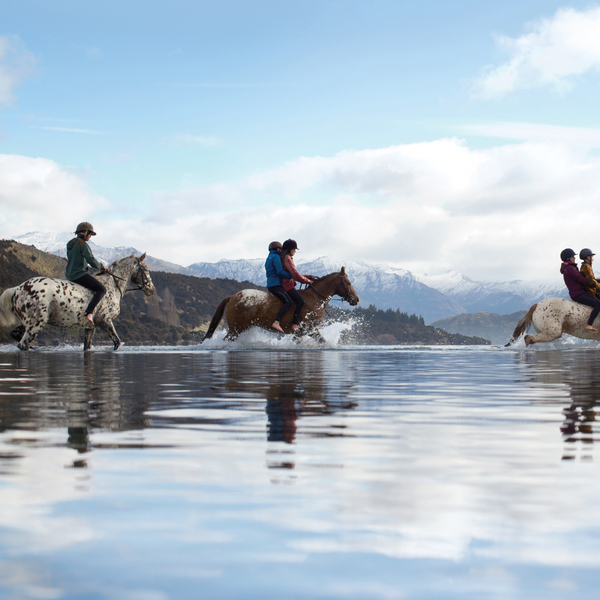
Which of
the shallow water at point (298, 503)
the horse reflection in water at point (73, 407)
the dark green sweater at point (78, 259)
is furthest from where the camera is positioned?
the dark green sweater at point (78, 259)

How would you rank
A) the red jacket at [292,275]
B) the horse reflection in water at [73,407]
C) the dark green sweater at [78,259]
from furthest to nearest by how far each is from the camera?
the red jacket at [292,275], the dark green sweater at [78,259], the horse reflection in water at [73,407]

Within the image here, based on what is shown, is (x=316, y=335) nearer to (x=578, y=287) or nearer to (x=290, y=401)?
(x=578, y=287)

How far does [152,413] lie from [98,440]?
121 cm

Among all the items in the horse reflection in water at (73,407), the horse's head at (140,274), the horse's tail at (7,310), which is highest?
the horse's head at (140,274)

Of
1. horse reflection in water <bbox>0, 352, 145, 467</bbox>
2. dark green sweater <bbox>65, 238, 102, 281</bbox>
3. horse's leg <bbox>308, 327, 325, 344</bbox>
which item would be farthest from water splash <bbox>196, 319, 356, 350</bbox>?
horse reflection in water <bbox>0, 352, 145, 467</bbox>

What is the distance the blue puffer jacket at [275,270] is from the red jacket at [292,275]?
0.11 m

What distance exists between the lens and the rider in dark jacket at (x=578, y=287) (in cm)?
1745

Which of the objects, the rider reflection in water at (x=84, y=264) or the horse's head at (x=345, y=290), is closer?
the rider reflection in water at (x=84, y=264)

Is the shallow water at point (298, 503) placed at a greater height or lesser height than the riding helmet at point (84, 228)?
lesser

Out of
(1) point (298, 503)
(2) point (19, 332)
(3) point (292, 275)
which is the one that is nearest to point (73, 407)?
(1) point (298, 503)

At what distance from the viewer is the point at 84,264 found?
15727mm

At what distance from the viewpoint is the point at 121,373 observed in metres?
8.69

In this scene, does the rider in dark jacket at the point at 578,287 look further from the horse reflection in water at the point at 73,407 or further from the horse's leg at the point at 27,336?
the horse reflection in water at the point at 73,407

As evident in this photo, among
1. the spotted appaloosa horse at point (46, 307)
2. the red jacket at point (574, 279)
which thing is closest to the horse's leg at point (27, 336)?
the spotted appaloosa horse at point (46, 307)
